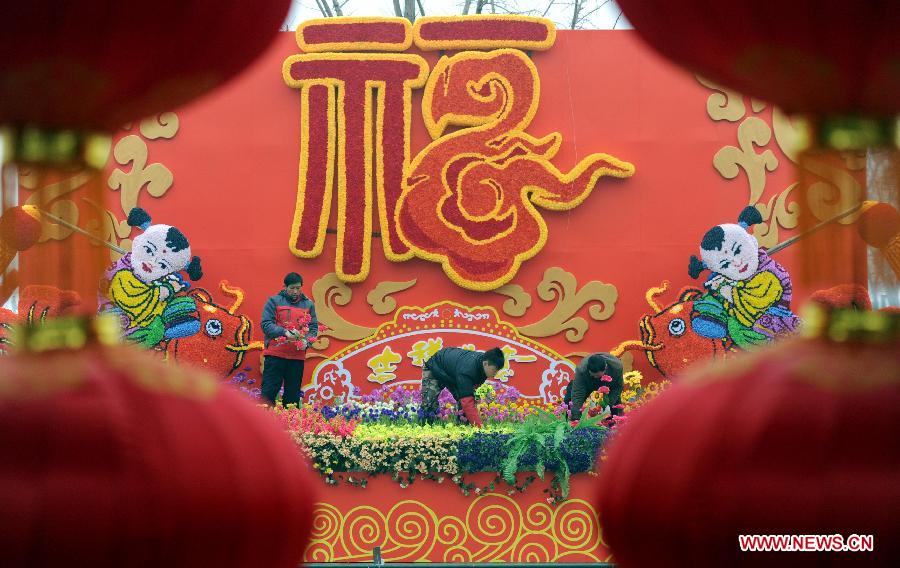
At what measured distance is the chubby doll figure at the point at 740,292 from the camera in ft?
23.8

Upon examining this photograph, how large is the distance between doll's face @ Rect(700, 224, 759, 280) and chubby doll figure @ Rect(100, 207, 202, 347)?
337cm

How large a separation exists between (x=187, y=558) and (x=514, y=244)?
6.51 meters

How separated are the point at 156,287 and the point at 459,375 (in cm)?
221

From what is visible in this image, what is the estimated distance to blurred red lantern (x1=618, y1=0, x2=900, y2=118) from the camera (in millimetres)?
1198

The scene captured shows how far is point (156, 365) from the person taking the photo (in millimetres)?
1353

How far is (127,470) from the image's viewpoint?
46.9 inches

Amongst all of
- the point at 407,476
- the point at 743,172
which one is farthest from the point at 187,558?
the point at 743,172

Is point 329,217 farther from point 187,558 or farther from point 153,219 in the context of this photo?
point 187,558

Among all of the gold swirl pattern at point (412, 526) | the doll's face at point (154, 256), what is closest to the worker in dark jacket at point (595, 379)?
the gold swirl pattern at point (412, 526)

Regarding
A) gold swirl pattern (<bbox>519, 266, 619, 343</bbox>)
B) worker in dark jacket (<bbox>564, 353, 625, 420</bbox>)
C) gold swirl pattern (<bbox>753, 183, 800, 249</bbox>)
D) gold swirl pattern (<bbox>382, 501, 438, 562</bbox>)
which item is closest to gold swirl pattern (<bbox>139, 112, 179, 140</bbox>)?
gold swirl pattern (<bbox>519, 266, 619, 343</bbox>)

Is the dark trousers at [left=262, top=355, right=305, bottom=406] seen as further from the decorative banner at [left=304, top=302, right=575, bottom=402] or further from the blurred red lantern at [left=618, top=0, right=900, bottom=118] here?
the blurred red lantern at [left=618, top=0, right=900, bottom=118]

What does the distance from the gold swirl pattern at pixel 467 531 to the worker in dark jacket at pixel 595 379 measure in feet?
2.81

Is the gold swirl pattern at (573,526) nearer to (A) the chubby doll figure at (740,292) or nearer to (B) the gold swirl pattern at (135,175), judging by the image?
(A) the chubby doll figure at (740,292)

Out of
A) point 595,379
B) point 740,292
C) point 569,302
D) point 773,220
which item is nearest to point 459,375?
point 595,379
